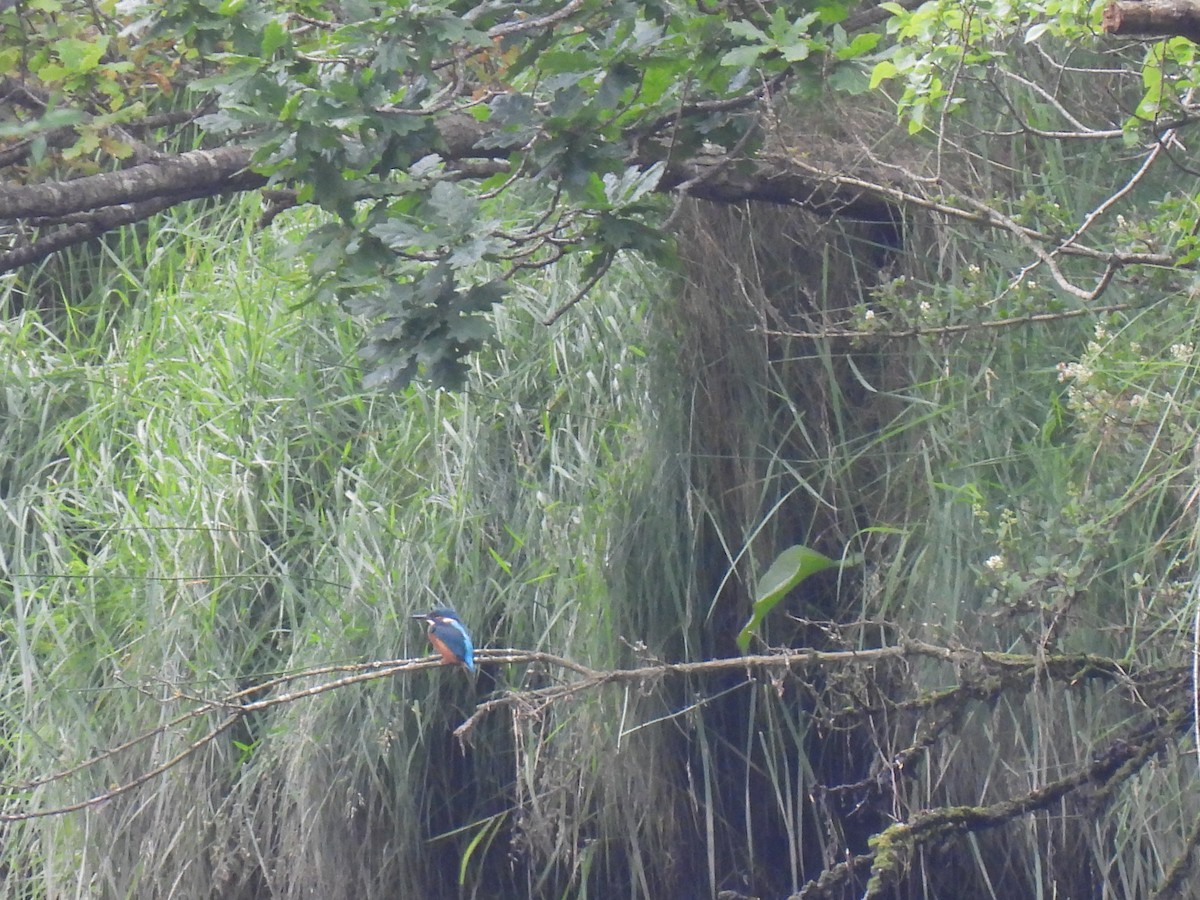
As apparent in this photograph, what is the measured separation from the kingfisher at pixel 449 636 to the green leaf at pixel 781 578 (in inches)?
23.1

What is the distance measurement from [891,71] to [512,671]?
182 centimetres

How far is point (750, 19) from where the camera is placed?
10.2ft

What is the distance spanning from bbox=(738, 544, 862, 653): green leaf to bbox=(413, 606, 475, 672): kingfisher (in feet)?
1.93

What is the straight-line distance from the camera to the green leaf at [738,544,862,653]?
3158 millimetres

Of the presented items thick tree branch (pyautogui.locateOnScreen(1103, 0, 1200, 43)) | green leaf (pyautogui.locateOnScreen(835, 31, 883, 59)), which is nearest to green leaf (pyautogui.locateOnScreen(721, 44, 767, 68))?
green leaf (pyautogui.locateOnScreen(835, 31, 883, 59))

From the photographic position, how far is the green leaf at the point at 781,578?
3158 mm

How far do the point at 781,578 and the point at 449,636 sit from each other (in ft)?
2.49

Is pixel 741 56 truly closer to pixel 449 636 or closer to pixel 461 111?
pixel 461 111

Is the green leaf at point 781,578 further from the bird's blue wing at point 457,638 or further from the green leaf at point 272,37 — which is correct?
the green leaf at point 272,37

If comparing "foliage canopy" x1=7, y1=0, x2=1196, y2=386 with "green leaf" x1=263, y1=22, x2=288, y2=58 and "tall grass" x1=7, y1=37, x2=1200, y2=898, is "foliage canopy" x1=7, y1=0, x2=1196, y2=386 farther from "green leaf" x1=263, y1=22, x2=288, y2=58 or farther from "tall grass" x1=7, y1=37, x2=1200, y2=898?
"tall grass" x1=7, y1=37, x2=1200, y2=898

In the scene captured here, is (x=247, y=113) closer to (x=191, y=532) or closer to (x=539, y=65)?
(x=539, y=65)

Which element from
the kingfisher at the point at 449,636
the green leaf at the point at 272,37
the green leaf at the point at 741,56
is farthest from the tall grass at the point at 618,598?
the green leaf at the point at 272,37

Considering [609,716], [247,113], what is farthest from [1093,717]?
[247,113]

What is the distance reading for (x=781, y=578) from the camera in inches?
129
